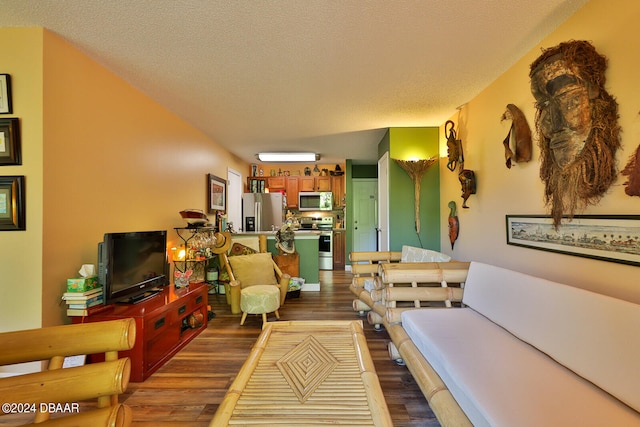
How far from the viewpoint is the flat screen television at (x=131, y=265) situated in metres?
1.95

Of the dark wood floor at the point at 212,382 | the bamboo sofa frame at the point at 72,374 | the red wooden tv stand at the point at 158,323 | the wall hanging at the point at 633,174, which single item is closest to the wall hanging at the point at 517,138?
the wall hanging at the point at 633,174

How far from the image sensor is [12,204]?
1.73 metres

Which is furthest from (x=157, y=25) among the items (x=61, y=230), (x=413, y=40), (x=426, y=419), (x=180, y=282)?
(x=426, y=419)

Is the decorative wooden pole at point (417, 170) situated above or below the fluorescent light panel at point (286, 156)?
below

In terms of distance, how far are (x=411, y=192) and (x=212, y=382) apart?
124 inches

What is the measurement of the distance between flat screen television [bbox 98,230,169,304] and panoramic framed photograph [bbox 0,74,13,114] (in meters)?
1.05

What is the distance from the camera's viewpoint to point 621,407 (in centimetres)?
98

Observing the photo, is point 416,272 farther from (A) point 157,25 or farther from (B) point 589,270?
(A) point 157,25

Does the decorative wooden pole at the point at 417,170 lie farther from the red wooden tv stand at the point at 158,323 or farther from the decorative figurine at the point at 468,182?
the red wooden tv stand at the point at 158,323

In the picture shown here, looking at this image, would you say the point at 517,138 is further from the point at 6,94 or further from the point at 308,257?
the point at 6,94

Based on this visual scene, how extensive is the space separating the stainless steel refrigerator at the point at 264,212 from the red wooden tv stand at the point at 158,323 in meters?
3.01

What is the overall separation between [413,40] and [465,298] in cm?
203

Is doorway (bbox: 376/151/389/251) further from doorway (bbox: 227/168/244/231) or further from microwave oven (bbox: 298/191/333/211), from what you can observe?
doorway (bbox: 227/168/244/231)

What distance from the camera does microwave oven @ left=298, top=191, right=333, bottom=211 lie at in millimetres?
6113
